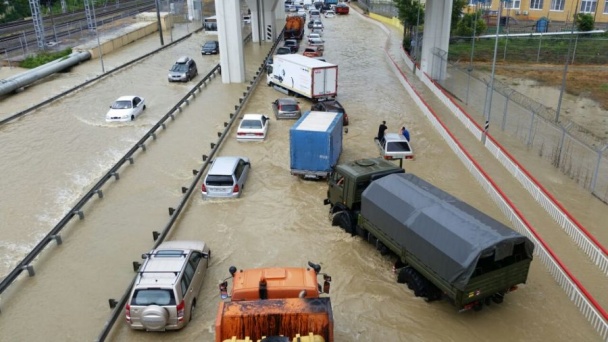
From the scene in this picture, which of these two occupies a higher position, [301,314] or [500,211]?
[301,314]

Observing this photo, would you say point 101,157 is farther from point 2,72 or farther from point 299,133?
point 2,72

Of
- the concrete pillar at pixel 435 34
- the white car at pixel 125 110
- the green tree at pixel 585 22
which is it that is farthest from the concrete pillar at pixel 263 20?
the green tree at pixel 585 22

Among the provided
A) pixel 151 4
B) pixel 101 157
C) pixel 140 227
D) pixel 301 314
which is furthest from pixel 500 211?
pixel 151 4

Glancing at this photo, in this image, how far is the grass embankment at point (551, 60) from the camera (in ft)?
114

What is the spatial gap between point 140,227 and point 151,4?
75.9m

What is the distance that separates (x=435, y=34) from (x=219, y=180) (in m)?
24.7

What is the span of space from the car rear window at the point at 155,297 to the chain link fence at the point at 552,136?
1418cm

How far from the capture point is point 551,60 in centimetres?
4197

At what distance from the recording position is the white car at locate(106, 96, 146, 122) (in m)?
26.2

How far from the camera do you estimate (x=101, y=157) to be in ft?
71.1

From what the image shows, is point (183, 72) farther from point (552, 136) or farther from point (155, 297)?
point (155, 297)

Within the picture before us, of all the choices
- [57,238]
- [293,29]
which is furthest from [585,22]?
[57,238]

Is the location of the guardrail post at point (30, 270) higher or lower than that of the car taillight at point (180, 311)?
lower

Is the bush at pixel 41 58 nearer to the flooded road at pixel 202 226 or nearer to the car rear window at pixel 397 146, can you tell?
the flooded road at pixel 202 226
